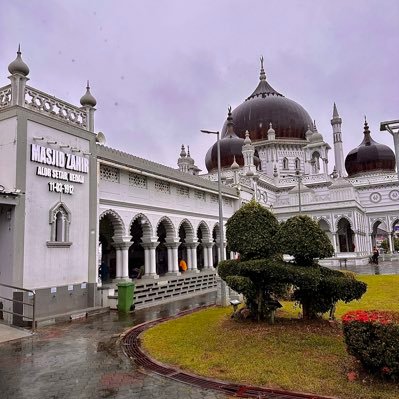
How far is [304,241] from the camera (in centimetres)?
980

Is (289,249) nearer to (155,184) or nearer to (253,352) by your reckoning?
(253,352)

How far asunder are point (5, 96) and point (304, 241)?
1086cm

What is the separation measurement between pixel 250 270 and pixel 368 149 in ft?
156

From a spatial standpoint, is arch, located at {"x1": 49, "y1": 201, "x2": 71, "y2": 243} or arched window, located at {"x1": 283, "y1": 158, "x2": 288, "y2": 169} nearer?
arch, located at {"x1": 49, "y1": 201, "x2": 71, "y2": 243}

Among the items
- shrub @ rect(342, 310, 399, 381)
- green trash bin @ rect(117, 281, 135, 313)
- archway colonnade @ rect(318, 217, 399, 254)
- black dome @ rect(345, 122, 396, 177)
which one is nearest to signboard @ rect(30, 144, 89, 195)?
green trash bin @ rect(117, 281, 135, 313)

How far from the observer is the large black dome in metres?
53.3

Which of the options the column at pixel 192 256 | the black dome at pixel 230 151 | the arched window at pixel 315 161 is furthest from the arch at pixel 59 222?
the arched window at pixel 315 161

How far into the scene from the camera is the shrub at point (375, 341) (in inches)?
228

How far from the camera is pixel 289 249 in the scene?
32.7ft

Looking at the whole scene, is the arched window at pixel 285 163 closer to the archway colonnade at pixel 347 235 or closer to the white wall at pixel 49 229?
the archway colonnade at pixel 347 235

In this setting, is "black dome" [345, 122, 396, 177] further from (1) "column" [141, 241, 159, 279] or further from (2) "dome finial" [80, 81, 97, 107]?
(2) "dome finial" [80, 81, 97, 107]

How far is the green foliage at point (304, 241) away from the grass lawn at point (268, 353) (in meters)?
1.80

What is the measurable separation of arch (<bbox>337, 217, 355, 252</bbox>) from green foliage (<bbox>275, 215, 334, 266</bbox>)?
3592 centimetres

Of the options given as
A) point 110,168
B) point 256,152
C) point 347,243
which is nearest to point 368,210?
point 347,243
